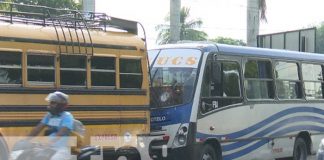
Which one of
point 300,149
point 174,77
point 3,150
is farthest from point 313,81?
point 3,150

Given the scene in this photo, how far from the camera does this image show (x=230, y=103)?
43.0 feet

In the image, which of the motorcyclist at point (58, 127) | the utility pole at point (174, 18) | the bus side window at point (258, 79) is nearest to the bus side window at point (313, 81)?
the bus side window at point (258, 79)

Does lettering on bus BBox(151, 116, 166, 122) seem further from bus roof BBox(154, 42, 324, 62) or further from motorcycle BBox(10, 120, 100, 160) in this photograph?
motorcycle BBox(10, 120, 100, 160)

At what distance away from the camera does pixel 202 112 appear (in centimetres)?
1226

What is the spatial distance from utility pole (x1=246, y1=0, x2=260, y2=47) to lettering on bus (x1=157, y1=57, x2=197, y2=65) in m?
10.6

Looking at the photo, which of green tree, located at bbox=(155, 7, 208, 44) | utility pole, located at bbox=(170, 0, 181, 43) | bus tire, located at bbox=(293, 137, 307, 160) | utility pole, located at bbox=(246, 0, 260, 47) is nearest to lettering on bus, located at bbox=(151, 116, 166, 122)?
bus tire, located at bbox=(293, 137, 307, 160)

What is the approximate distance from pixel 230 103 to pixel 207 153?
1.30 meters

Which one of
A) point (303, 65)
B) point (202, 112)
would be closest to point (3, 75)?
point (202, 112)

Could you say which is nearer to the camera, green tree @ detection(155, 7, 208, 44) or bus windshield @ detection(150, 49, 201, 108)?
bus windshield @ detection(150, 49, 201, 108)

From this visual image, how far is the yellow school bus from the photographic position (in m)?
9.41

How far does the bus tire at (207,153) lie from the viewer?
12.3 meters

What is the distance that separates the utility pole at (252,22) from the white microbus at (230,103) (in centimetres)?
692

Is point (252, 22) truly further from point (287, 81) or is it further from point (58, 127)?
point (58, 127)

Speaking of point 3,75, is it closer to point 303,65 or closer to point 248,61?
point 248,61
